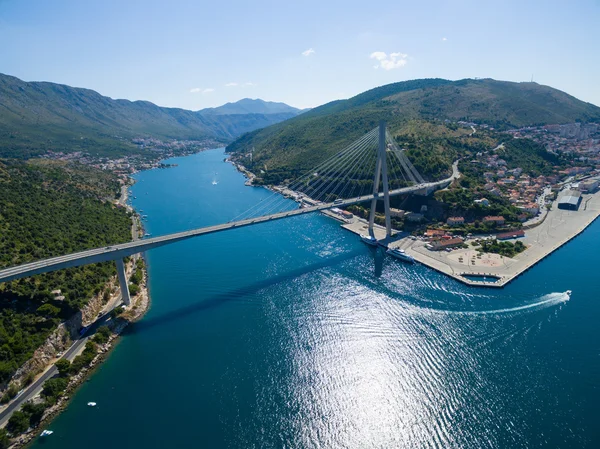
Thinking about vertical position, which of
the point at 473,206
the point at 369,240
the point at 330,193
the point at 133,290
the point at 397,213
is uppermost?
the point at 473,206

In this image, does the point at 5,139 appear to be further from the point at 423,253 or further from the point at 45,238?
the point at 423,253

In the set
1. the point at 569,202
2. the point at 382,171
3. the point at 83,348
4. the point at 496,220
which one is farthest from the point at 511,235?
the point at 83,348

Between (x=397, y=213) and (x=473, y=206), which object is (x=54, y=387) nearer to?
(x=397, y=213)

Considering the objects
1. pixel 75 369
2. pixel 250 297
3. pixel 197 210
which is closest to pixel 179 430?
pixel 75 369

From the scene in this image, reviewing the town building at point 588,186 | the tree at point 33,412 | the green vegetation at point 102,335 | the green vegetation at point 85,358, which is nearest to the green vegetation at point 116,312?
the green vegetation at point 102,335

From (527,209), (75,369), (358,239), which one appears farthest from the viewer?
(527,209)

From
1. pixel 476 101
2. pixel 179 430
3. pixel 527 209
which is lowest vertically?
pixel 179 430

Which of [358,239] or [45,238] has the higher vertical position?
[45,238]
